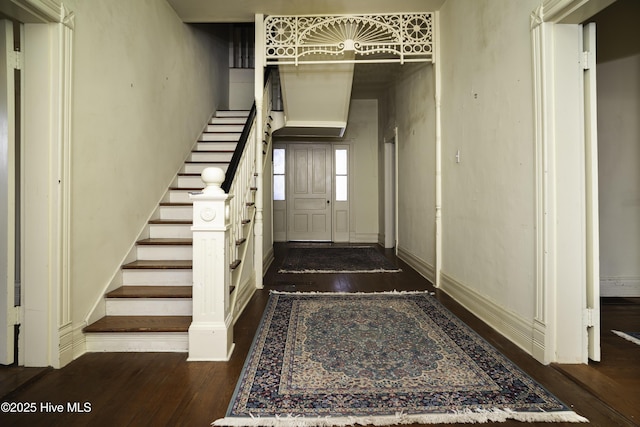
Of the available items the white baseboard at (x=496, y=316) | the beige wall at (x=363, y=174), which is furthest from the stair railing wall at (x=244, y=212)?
the beige wall at (x=363, y=174)

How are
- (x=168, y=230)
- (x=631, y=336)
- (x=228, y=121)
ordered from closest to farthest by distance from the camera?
1. (x=631, y=336)
2. (x=168, y=230)
3. (x=228, y=121)

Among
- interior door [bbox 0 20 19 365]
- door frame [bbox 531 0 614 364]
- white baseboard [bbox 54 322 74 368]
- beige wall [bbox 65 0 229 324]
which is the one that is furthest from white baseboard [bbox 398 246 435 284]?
interior door [bbox 0 20 19 365]

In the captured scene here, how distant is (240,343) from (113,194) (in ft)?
4.95

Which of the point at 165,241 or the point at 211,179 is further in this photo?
the point at 165,241

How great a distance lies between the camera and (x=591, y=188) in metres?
1.90

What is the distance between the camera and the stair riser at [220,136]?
14.7 ft

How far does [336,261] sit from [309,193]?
2.74m

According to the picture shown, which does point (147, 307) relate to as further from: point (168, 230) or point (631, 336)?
point (631, 336)

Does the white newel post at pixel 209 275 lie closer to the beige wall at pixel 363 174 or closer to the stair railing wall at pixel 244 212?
the stair railing wall at pixel 244 212

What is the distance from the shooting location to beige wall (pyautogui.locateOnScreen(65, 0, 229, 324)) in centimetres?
213

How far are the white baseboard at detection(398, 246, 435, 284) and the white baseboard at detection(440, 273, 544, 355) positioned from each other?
49 cm

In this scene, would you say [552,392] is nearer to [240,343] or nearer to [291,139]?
[240,343]

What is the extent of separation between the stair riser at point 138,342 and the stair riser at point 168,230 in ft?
3.67

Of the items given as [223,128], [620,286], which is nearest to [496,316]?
[620,286]
